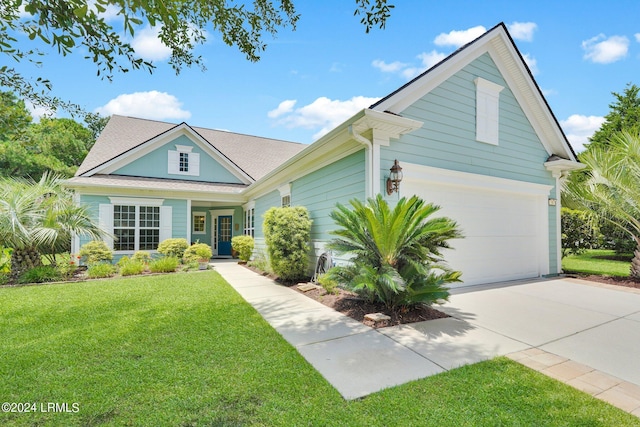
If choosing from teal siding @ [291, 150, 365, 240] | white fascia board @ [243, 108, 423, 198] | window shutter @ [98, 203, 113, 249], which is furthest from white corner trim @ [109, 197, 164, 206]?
teal siding @ [291, 150, 365, 240]

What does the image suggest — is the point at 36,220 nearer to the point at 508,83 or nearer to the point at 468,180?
the point at 468,180

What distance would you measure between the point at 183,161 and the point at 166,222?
3312 mm

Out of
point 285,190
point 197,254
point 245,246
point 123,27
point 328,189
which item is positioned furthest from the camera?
point 245,246

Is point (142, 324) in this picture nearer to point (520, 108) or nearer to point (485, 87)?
point (485, 87)

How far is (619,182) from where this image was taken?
7352 millimetres

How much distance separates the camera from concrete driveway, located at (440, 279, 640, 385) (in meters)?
3.35

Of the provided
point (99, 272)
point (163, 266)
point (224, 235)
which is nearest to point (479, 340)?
point (163, 266)

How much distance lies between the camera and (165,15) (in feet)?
8.65

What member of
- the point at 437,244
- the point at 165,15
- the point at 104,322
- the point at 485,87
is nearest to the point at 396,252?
the point at 437,244

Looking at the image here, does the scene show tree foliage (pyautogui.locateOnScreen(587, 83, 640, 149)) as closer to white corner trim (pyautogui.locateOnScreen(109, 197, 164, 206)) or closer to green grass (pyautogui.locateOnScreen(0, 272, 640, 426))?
green grass (pyautogui.locateOnScreen(0, 272, 640, 426))

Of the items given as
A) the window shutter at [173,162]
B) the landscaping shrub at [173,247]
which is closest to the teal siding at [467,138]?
the landscaping shrub at [173,247]

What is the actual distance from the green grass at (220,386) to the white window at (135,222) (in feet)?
26.4

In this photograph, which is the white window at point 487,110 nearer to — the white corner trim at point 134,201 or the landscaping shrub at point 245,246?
the landscaping shrub at point 245,246

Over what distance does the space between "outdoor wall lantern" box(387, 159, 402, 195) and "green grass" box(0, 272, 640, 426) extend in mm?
3264
